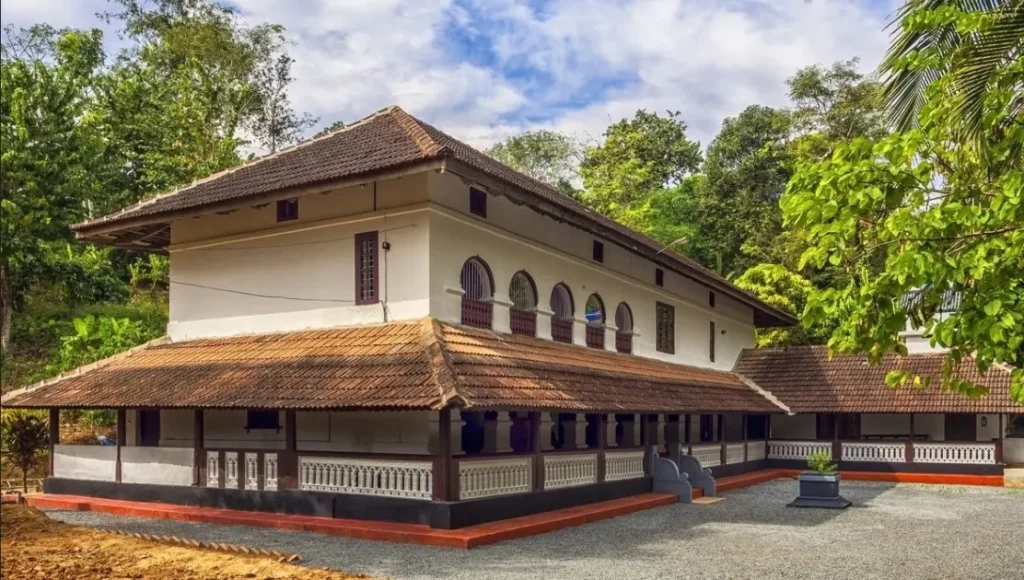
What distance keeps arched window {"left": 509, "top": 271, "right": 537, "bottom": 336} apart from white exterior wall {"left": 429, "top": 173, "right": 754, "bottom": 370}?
17 centimetres

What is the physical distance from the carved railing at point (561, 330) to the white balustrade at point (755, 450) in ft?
27.8

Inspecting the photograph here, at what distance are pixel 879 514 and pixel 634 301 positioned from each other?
713 cm

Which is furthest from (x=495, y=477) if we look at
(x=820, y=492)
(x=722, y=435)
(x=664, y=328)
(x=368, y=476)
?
(x=722, y=435)

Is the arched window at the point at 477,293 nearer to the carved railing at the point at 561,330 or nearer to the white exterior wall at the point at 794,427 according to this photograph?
the carved railing at the point at 561,330

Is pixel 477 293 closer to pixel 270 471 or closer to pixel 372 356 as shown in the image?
pixel 372 356

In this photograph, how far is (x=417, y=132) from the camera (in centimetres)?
1453

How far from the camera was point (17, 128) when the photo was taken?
77.8ft

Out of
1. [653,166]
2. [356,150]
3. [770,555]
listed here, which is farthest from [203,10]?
[770,555]

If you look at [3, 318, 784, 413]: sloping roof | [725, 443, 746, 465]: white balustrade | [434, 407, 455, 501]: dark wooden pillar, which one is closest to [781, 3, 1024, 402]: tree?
[3, 318, 784, 413]: sloping roof

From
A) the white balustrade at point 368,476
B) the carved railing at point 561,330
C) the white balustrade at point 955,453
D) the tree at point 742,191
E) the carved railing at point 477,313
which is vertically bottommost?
the white balustrade at point 955,453

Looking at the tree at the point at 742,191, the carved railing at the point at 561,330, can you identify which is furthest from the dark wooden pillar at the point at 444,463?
the tree at the point at 742,191

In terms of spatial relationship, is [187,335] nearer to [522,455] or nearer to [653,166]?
[522,455]

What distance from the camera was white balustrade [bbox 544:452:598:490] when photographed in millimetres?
14250

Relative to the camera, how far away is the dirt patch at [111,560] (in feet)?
28.3
